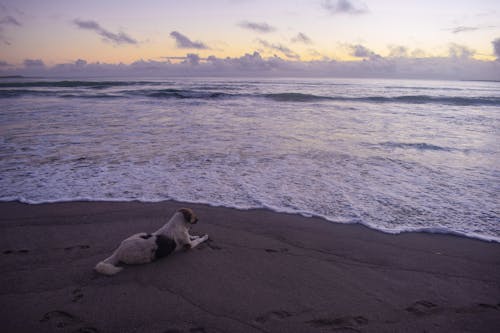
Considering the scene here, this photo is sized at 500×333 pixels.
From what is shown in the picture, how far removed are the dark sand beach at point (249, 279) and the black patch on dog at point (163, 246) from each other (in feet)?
0.33

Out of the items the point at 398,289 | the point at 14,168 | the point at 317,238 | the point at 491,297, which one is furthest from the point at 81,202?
the point at 491,297

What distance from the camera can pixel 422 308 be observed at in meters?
3.12

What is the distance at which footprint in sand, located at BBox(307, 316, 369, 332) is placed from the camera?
2838 mm

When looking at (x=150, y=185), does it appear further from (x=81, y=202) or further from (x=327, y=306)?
(x=327, y=306)

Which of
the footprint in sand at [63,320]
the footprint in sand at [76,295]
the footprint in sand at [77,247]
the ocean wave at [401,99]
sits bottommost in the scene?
the footprint in sand at [63,320]

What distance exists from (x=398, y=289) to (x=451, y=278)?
0.75m

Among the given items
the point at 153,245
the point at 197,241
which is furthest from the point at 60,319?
the point at 197,241

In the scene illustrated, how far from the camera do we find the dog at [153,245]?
12.0ft

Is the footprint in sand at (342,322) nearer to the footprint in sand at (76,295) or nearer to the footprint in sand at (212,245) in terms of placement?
the footprint in sand at (212,245)

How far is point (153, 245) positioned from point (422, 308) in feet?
9.56

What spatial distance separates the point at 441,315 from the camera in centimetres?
303

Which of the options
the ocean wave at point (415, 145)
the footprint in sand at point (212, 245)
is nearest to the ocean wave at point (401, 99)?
the ocean wave at point (415, 145)

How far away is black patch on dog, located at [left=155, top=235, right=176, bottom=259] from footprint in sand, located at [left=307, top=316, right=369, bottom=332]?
1.85m

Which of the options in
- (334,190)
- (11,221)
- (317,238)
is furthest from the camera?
(334,190)
